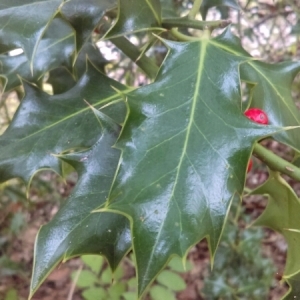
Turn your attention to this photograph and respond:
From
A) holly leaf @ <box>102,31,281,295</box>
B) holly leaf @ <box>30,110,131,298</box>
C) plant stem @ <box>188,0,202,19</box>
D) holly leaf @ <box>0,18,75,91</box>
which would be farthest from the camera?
holly leaf @ <box>0,18,75,91</box>

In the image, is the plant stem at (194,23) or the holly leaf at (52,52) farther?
the holly leaf at (52,52)

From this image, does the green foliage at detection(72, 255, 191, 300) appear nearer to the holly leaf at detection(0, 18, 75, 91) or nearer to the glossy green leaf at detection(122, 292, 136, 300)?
the glossy green leaf at detection(122, 292, 136, 300)

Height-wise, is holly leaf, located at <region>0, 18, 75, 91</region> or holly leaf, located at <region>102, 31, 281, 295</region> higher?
holly leaf, located at <region>102, 31, 281, 295</region>

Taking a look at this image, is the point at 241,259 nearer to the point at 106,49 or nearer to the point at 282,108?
the point at 106,49

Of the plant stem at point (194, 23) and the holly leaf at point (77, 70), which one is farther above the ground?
the plant stem at point (194, 23)

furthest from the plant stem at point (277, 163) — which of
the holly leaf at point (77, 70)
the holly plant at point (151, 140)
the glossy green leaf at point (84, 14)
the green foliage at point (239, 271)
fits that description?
the green foliage at point (239, 271)

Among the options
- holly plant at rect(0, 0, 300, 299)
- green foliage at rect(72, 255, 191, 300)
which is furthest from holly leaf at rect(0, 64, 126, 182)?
green foliage at rect(72, 255, 191, 300)

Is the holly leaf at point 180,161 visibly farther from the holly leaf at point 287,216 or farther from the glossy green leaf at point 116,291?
the glossy green leaf at point 116,291
